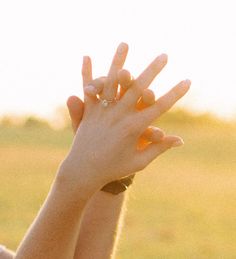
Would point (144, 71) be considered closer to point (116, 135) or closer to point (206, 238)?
point (116, 135)

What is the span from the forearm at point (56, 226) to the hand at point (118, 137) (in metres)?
0.06

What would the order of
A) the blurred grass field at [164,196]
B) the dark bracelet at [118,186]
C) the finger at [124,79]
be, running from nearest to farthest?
the finger at [124,79], the dark bracelet at [118,186], the blurred grass field at [164,196]

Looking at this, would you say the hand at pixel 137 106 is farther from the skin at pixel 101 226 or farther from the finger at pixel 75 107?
the skin at pixel 101 226

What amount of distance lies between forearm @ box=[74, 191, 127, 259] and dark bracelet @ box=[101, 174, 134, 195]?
0.07 feet

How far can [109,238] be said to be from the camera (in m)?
2.43

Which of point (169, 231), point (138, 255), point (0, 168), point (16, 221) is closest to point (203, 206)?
point (169, 231)

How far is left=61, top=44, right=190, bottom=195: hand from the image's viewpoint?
79.6 inches

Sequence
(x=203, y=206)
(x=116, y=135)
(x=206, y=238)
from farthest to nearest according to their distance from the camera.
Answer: (x=203, y=206) < (x=206, y=238) < (x=116, y=135)

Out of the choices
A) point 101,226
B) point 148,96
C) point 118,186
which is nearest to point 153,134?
point 148,96

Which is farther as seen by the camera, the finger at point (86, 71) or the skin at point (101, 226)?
the skin at point (101, 226)

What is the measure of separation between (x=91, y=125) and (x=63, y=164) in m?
0.11

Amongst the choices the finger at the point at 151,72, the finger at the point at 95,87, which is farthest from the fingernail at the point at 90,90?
the finger at the point at 151,72

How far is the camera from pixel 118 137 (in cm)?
202

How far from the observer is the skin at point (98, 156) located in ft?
6.63
